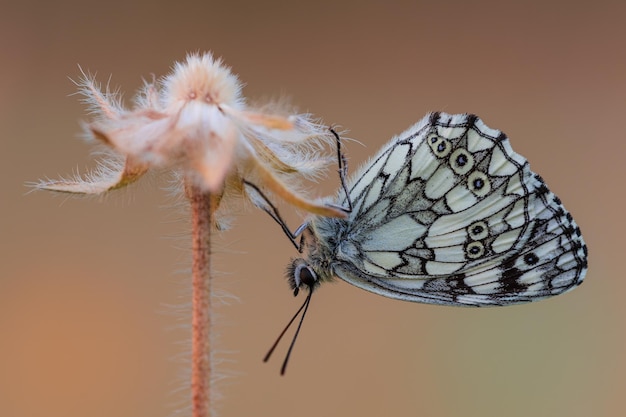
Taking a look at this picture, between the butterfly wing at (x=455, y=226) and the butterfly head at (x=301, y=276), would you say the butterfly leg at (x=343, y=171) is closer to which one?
the butterfly wing at (x=455, y=226)

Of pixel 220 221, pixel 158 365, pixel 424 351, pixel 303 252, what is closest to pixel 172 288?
pixel 158 365

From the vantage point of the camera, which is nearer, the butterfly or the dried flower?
the dried flower

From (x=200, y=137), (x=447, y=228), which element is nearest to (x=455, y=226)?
(x=447, y=228)

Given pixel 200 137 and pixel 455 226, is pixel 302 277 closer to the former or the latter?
pixel 455 226

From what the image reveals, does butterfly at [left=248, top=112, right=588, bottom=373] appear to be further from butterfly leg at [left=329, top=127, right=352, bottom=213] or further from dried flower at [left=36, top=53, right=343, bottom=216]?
dried flower at [left=36, top=53, right=343, bottom=216]

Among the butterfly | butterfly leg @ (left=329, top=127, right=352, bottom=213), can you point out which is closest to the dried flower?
butterfly leg @ (left=329, top=127, right=352, bottom=213)

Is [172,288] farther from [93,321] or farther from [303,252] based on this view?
[303,252]

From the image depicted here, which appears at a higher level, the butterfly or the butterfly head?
Result: the butterfly
